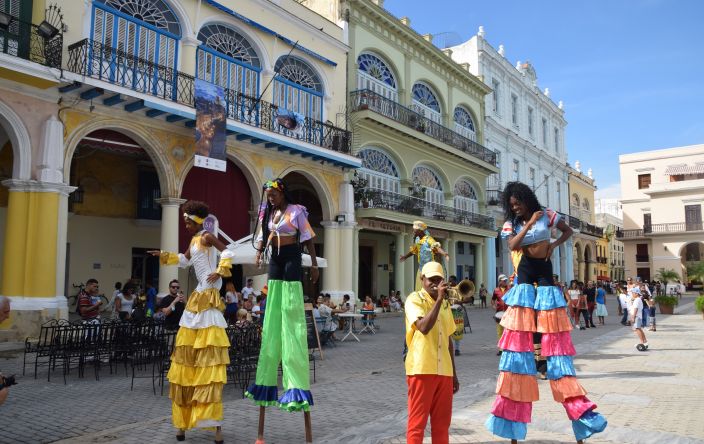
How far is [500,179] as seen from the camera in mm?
32750

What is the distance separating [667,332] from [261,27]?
14.9 meters

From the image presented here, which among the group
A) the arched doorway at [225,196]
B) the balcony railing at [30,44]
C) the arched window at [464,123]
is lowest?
the arched doorway at [225,196]

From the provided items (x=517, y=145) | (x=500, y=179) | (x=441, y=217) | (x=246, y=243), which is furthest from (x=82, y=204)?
(x=517, y=145)

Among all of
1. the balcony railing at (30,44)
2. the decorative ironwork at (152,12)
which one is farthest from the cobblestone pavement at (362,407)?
the decorative ironwork at (152,12)

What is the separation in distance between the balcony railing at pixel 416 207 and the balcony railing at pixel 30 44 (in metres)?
11.4

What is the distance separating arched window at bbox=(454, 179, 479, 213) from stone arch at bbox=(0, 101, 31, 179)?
2043 cm

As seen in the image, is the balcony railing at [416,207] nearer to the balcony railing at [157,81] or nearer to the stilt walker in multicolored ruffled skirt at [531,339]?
the balcony railing at [157,81]

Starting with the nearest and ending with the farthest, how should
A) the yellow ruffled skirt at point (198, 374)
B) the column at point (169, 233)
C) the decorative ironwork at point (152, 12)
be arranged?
the yellow ruffled skirt at point (198, 374) → the decorative ironwork at point (152, 12) → the column at point (169, 233)

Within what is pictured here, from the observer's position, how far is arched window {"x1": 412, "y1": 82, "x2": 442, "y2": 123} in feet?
83.2

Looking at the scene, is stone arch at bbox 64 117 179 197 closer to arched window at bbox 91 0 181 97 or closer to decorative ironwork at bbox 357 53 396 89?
arched window at bbox 91 0 181 97

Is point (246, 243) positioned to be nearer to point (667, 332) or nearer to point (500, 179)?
point (667, 332)

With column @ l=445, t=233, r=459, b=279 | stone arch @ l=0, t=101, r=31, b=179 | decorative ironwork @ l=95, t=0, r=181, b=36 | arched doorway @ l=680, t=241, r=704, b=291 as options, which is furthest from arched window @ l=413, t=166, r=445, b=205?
arched doorway @ l=680, t=241, r=704, b=291

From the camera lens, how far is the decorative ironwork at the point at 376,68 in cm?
2216

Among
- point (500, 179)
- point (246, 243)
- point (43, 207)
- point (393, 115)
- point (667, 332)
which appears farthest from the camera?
point (500, 179)
